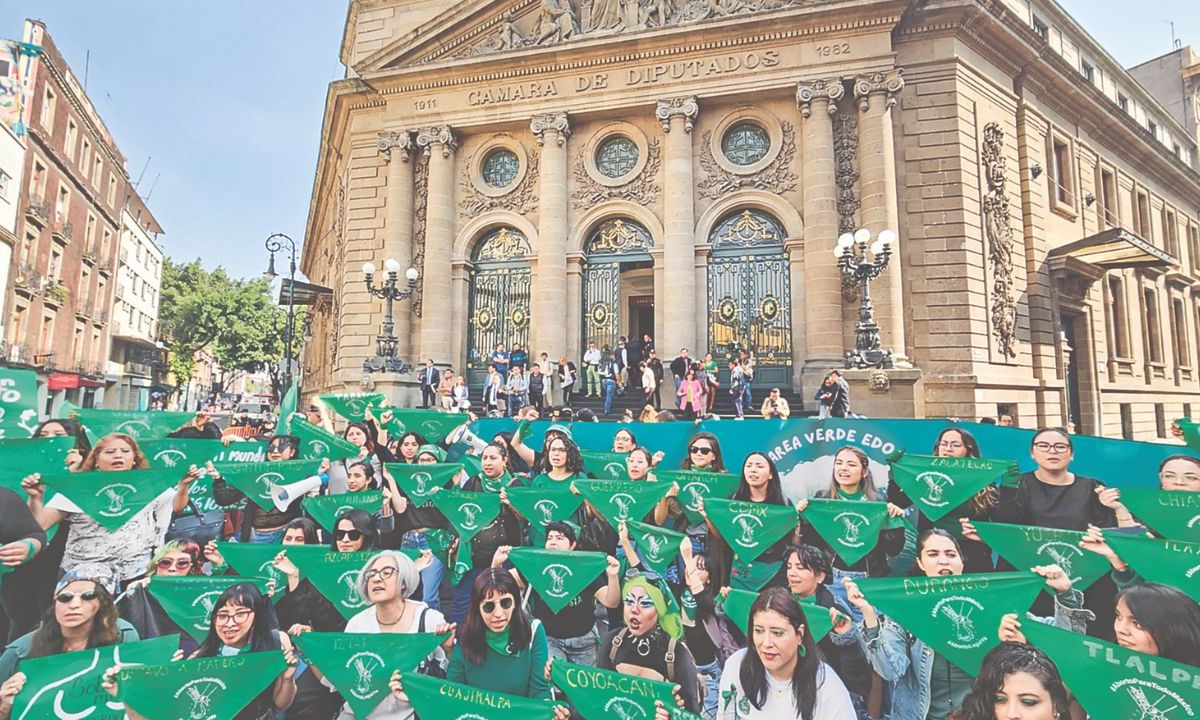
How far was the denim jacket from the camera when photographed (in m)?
3.64

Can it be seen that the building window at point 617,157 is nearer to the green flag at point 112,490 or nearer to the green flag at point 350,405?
the green flag at point 350,405

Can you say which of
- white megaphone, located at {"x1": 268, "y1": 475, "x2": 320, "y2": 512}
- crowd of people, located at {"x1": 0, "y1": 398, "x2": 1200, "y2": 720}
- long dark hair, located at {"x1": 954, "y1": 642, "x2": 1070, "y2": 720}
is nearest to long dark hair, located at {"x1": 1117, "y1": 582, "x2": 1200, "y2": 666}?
crowd of people, located at {"x1": 0, "y1": 398, "x2": 1200, "y2": 720}

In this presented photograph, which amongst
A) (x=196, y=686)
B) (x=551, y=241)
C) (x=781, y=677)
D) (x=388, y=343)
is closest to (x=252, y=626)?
(x=196, y=686)

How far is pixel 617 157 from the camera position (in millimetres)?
20438

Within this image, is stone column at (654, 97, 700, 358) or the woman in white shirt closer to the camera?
the woman in white shirt

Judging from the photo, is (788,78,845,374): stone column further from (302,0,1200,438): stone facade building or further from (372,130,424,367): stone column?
(372,130,424,367): stone column

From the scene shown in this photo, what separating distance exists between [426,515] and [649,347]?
531 inches

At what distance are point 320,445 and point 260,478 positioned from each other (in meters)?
1.41

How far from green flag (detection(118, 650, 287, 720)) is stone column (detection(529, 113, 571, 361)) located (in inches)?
624

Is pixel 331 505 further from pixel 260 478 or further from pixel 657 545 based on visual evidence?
pixel 657 545

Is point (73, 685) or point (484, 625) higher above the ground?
point (484, 625)

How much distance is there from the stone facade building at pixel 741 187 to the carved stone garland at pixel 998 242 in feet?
0.31

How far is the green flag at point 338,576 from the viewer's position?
14.5 ft

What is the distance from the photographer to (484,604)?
150 inches
